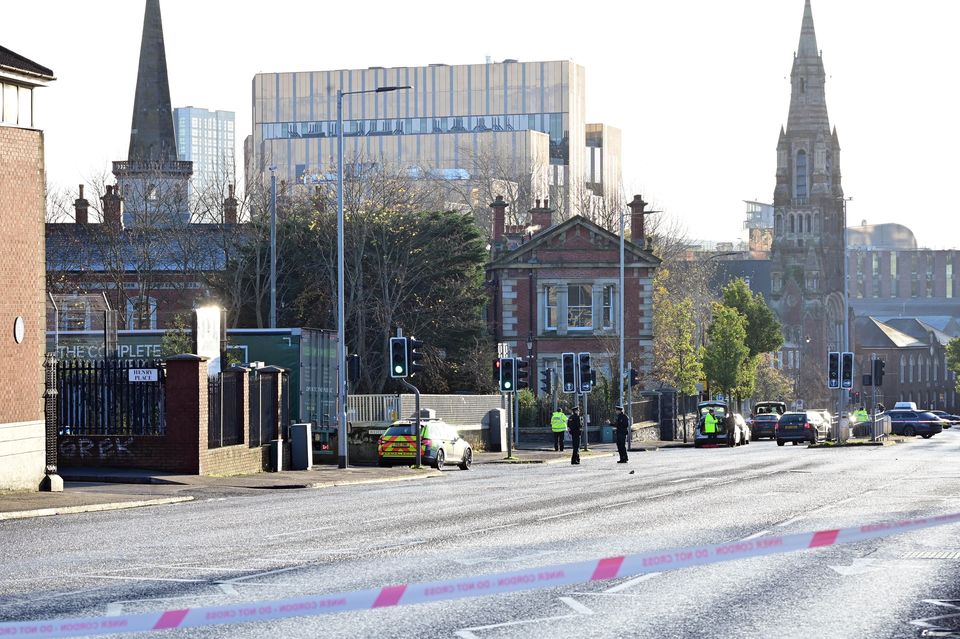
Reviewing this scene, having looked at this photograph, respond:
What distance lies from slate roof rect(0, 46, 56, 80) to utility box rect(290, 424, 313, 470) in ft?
40.6

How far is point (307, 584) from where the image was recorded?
538 inches

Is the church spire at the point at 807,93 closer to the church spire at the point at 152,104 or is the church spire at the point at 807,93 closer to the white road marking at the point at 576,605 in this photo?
the church spire at the point at 152,104

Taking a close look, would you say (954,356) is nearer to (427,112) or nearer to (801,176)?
(801,176)

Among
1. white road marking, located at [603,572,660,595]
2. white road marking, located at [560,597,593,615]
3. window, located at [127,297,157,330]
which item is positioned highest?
window, located at [127,297,157,330]

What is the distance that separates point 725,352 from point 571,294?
49.4 ft

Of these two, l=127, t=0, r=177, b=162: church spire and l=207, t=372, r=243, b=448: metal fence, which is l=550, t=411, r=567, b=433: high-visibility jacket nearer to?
l=207, t=372, r=243, b=448: metal fence

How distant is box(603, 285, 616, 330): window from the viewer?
7094 centimetres

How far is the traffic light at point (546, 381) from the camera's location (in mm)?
66562

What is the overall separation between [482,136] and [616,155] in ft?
82.0

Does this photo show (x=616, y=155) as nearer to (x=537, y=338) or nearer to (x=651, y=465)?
(x=537, y=338)

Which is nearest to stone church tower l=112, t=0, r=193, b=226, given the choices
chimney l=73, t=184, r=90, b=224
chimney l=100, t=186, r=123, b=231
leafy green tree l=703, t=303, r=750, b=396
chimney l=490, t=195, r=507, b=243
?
chimney l=73, t=184, r=90, b=224

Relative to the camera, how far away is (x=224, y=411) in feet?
109

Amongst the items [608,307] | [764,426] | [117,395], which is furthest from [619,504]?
[764,426]

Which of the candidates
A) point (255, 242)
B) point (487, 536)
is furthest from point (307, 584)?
point (255, 242)
